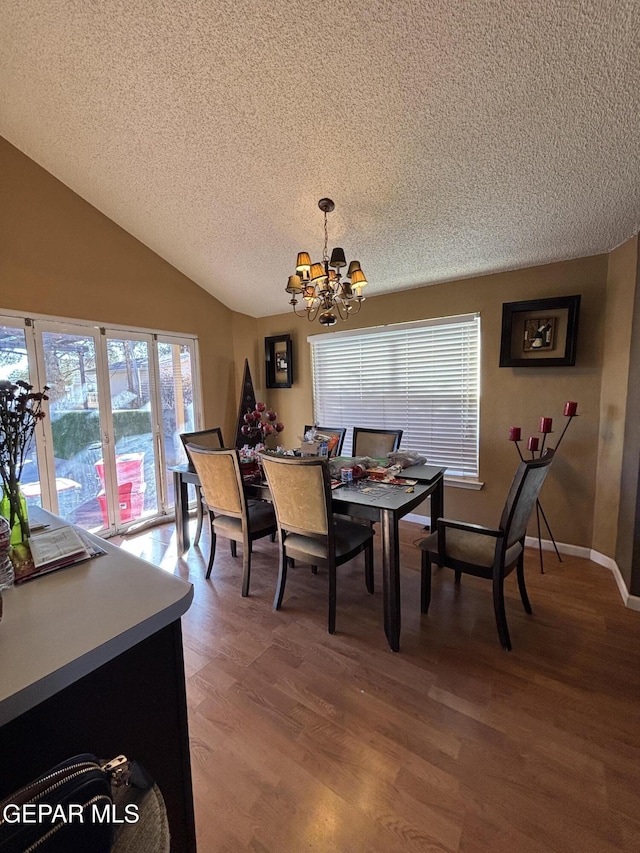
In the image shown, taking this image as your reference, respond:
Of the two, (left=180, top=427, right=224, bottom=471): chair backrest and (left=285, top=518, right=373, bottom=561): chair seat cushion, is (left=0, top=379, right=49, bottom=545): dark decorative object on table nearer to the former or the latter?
(left=285, top=518, right=373, bottom=561): chair seat cushion

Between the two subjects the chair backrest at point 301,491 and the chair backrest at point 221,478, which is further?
the chair backrest at point 221,478

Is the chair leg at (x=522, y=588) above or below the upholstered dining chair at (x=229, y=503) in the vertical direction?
below

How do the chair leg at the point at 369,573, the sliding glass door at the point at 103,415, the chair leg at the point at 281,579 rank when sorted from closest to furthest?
the chair leg at the point at 281,579
the chair leg at the point at 369,573
the sliding glass door at the point at 103,415

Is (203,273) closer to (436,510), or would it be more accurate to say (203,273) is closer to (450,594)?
(436,510)

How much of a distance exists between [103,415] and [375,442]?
258 cm

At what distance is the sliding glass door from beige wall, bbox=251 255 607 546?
2472 millimetres

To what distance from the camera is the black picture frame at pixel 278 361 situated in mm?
4359

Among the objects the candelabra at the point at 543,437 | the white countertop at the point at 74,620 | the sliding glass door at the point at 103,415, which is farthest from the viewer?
the sliding glass door at the point at 103,415

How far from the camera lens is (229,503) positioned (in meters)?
2.54

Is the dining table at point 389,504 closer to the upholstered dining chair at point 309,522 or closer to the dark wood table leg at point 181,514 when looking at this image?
the upholstered dining chair at point 309,522

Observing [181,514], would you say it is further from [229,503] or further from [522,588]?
[522,588]

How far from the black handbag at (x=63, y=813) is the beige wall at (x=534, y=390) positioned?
3311 millimetres

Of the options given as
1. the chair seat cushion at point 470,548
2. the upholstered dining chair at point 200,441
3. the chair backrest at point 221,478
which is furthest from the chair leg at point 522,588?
the upholstered dining chair at point 200,441

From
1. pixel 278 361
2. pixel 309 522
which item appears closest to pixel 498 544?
pixel 309 522
